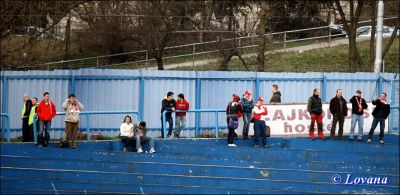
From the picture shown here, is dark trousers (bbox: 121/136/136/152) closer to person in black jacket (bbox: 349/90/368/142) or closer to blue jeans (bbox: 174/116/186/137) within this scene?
blue jeans (bbox: 174/116/186/137)

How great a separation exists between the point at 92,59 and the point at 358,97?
839 inches

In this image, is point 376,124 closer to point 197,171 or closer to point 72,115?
point 197,171

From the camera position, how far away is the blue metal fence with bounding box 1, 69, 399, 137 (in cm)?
2295

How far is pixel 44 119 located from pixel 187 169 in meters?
4.01

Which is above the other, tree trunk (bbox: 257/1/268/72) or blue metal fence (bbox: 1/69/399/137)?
tree trunk (bbox: 257/1/268/72)

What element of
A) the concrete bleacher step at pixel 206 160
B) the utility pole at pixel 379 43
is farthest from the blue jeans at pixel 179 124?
the utility pole at pixel 379 43

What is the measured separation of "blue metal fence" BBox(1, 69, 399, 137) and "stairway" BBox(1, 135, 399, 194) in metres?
4.86

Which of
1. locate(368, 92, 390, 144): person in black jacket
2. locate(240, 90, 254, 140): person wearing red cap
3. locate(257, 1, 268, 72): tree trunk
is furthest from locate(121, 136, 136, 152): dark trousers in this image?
locate(257, 1, 268, 72): tree trunk

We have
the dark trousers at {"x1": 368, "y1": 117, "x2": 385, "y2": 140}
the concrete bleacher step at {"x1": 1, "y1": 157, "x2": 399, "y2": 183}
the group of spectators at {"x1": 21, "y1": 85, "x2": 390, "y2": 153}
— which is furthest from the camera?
the dark trousers at {"x1": 368, "y1": 117, "x2": 385, "y2": 140}

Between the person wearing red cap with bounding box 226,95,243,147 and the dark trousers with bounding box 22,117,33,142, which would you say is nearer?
the person wearing red cap with bounding box 226,95,243,147

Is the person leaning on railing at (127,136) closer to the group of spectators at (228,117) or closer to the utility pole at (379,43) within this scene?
the group of spectators at (228,117)

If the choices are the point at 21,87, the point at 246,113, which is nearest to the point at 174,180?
the point at 246,113

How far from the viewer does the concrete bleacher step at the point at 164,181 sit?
1609 cm

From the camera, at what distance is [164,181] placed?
16.3 metres
